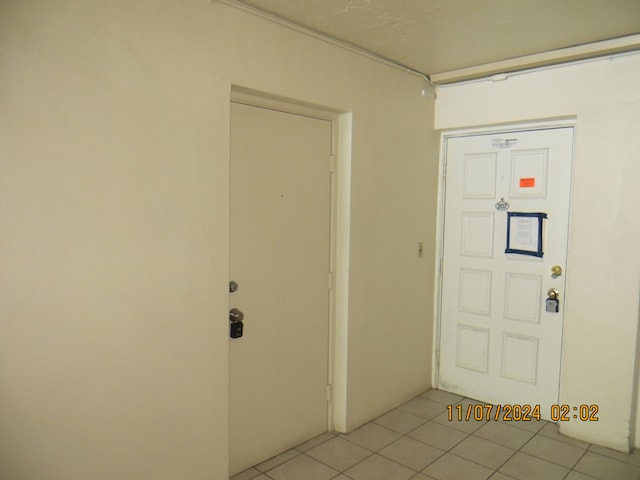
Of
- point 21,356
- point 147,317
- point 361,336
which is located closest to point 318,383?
point 361,336

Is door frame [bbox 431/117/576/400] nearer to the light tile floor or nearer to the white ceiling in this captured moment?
the white ceiling

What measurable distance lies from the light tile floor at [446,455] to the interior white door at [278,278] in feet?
0.70

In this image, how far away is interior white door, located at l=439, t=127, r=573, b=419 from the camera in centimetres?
338

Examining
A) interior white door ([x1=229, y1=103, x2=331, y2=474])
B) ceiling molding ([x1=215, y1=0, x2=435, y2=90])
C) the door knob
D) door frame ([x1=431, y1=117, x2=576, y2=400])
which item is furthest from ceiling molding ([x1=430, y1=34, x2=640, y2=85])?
the door knob

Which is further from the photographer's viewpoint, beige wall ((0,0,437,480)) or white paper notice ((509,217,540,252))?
white paper notice ((509,217,540,252))

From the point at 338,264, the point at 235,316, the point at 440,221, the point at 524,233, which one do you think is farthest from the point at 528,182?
the point at 235,316

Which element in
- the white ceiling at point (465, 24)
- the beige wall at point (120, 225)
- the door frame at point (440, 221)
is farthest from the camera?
the door frame at point (440, 221)

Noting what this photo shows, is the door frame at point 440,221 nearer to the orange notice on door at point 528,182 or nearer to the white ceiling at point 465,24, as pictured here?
the orange notice on door at point 528,182

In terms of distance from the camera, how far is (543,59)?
123 inches

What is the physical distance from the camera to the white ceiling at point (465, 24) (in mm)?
2395

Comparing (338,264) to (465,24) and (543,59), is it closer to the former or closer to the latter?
(465,24)

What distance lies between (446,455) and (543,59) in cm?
266

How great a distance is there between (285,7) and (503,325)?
273 cm

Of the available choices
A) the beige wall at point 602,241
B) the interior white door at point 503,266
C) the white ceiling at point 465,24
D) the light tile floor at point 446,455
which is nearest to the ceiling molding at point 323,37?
the white ceiling at point 465,24
